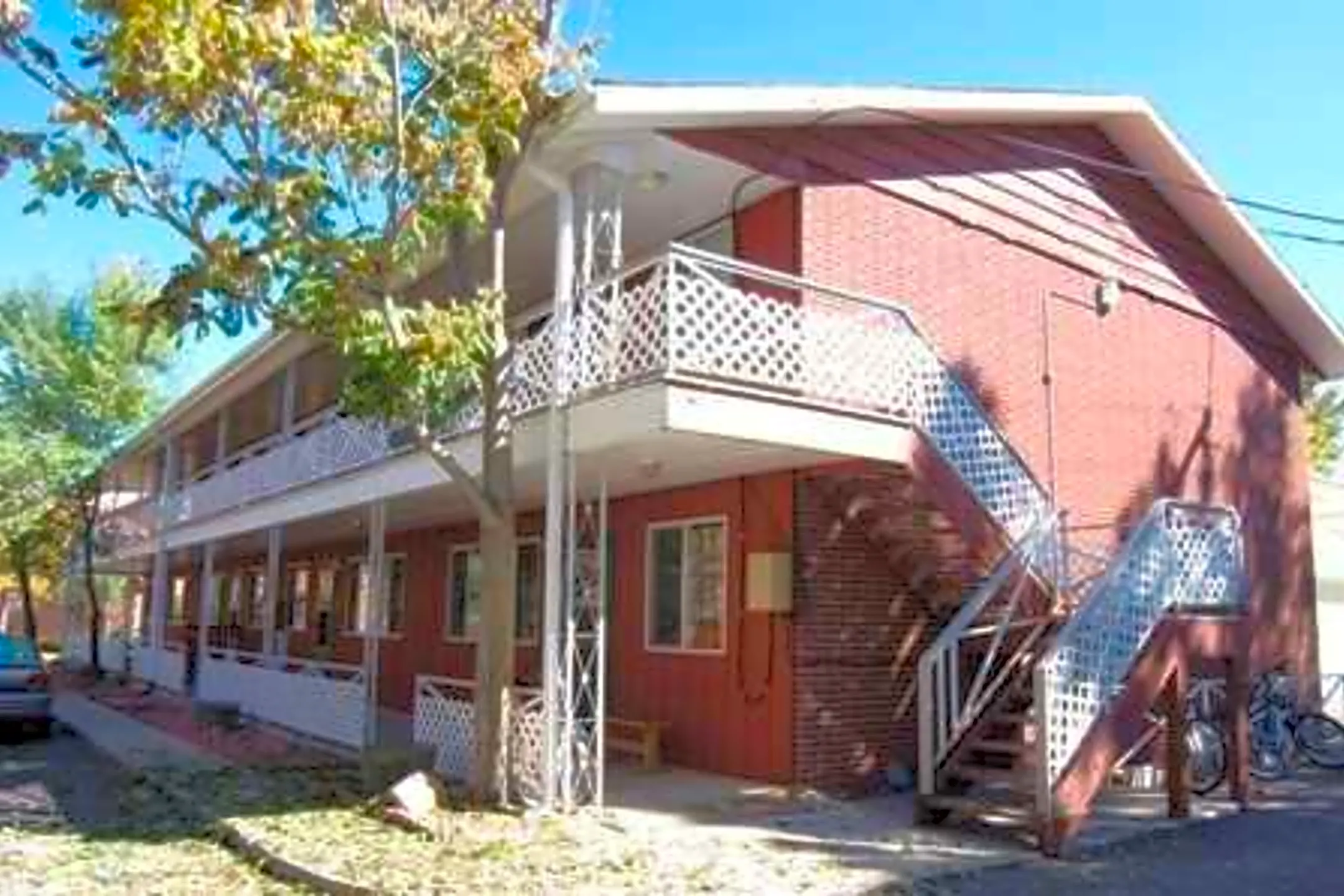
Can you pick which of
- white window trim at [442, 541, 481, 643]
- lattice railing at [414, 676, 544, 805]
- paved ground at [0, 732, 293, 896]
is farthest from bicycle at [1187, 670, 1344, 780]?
white window trim at [442, 541, 481, 643]

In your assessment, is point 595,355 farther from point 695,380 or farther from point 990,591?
point 990,591

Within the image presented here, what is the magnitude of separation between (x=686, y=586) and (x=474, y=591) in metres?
6.37

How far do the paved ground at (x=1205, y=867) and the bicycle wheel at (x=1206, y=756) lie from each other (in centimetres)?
115

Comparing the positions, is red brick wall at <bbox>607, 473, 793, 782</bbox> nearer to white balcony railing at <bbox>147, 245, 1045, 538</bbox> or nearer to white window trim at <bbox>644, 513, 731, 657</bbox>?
white window trim at <bbox>644, 513, 731, 657</bbox>

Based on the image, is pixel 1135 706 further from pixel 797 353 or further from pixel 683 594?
pixel 683 594

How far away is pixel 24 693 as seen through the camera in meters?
18.6

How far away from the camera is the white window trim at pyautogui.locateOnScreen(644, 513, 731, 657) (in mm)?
13422

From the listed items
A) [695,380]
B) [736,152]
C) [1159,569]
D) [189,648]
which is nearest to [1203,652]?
[1159,569]

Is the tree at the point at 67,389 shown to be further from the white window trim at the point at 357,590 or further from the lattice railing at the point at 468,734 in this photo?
the lattice railing at the point at 468,734

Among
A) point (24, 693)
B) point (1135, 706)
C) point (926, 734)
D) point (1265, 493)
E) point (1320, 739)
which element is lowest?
point (1320, 739)

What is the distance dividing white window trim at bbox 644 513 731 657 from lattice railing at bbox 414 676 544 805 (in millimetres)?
2171

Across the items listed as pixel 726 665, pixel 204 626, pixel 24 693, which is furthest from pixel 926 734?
pixel 204 626

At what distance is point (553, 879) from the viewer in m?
8.61

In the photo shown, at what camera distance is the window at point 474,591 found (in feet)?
57.3
